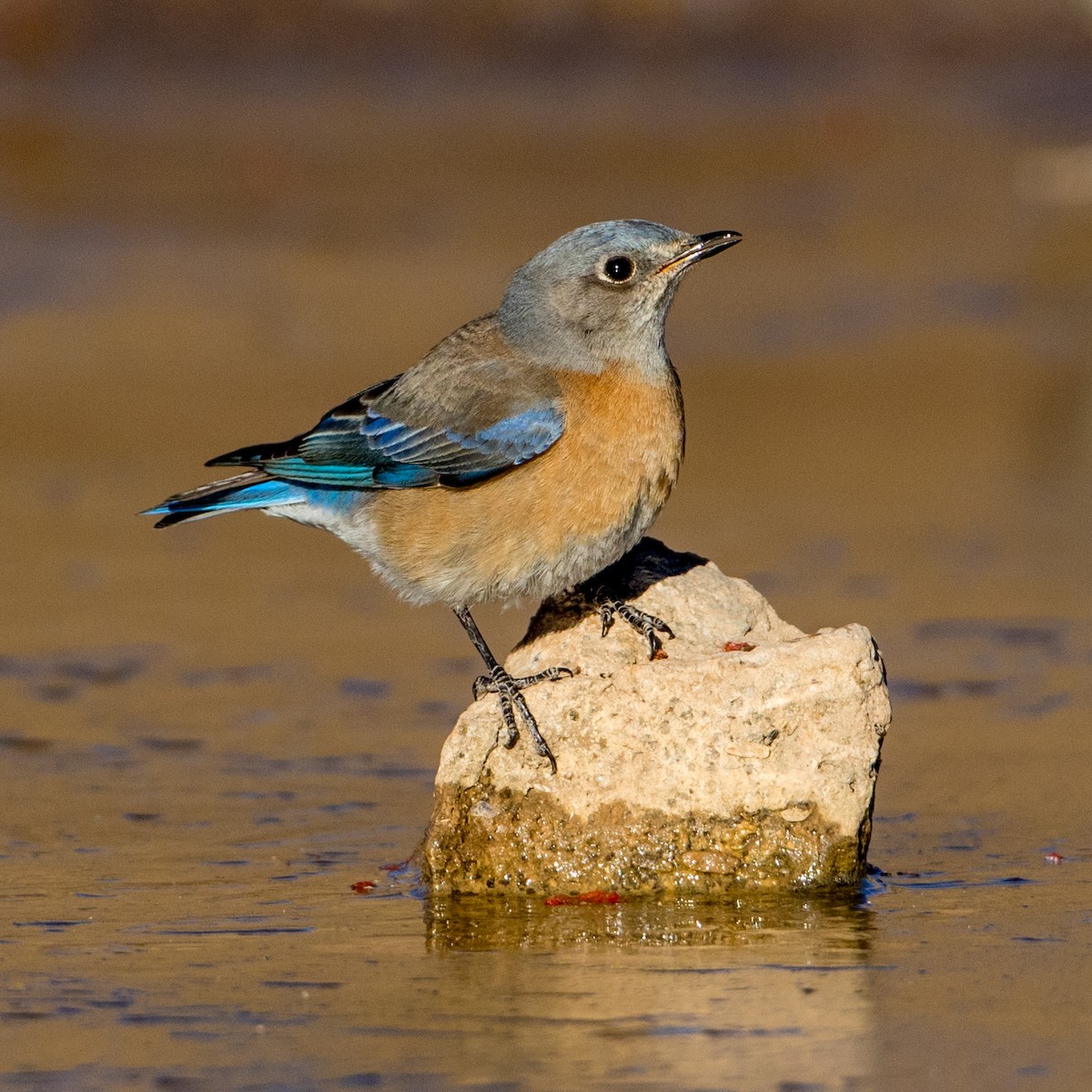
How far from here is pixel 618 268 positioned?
8.28 meters

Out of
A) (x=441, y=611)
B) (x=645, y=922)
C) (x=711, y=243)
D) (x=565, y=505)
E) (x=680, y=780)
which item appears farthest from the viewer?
(x=441, y=611)

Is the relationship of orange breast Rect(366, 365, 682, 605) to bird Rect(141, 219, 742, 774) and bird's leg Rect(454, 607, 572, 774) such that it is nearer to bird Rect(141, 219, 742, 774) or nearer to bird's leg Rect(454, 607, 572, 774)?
bird Rect(141, 219, 742, 774)

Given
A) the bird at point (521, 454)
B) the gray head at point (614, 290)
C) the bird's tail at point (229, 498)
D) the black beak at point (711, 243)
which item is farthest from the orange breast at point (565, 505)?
the bird's tail at point (229, 498)

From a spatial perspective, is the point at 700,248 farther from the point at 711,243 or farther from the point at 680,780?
the point at 680,780

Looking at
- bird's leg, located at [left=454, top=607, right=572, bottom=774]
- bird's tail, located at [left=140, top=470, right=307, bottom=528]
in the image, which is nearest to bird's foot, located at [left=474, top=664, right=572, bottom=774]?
bird's leg, located at [left=454, top=607, right=572, bottom=774]

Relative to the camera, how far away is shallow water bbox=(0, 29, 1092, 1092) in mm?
6418

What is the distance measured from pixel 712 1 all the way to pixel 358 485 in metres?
22.1

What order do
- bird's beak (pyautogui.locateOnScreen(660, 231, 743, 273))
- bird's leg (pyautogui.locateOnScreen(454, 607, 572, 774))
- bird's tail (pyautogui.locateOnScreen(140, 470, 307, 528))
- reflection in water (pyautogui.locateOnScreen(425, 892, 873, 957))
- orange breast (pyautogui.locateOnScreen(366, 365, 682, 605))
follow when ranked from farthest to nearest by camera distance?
1. bird's tail (pyautogui.locateOnScreen(140, 470, 307, 528))
2. bird's beak (pyautogui.locateOnScreen(660, 231, 743, 273))
3. orange breast (pyautogui.locateOnScreen(366, 365, 682, 605))
4. bird's leg (pyautogui.locateOnScreen(454, 607, 572, 774))
5. reflection in water (pyautogui.locateOnScreen(425, 892, 873, 957))

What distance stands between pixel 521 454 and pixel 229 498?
131 centimetres

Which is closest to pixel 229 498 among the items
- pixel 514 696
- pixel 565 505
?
pixel 565 505

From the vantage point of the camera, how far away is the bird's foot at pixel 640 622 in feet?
26.1

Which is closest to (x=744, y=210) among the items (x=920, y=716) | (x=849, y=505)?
(x=849, y=505)

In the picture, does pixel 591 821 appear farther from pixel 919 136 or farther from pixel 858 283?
pixel 919 136

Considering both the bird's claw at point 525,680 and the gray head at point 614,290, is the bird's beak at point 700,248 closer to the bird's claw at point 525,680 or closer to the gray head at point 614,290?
the gray head at point 614,290
